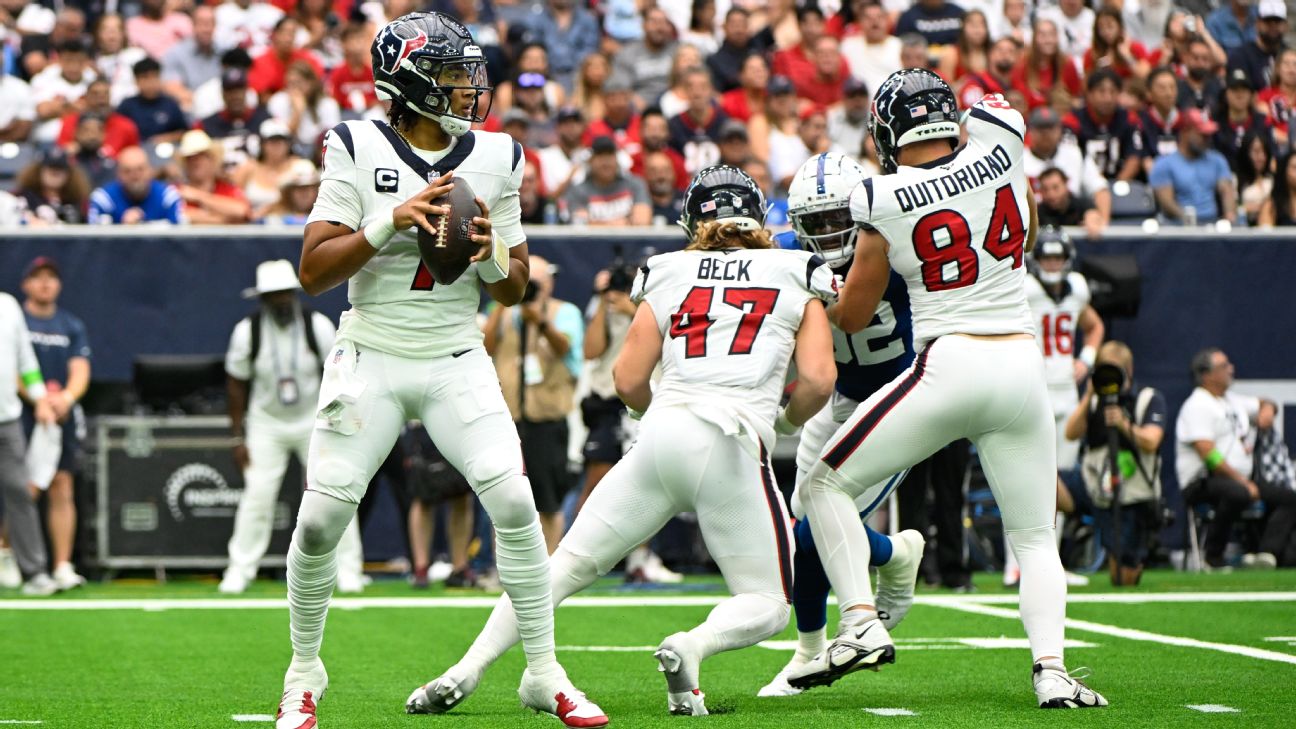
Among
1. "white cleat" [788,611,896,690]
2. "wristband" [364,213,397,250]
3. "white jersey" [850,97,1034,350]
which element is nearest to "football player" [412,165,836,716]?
"white cleat" [788,611,896,690]

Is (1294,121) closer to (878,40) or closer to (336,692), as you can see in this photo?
(878,40)

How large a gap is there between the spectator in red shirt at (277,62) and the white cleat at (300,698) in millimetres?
10484

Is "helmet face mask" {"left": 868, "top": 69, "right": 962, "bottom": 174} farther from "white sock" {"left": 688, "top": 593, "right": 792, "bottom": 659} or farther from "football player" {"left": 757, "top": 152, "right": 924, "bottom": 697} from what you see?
"white sock" {"left": 688, "top": 593, "right": 792, "bottom": 659}

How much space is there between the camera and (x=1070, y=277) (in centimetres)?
1159

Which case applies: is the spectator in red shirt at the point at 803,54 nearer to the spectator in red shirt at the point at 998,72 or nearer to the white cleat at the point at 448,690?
the spectator in red shirt at the point at 998,72

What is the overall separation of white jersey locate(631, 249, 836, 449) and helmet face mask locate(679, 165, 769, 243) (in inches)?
6.7

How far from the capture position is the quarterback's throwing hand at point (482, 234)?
200 inches

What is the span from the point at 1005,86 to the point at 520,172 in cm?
1036

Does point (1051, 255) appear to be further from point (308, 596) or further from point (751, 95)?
point (308, 596)

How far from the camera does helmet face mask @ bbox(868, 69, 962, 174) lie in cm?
595

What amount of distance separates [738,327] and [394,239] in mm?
1145

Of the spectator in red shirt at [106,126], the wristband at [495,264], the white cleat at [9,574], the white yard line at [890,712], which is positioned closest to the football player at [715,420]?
the white yard line at [890,712]

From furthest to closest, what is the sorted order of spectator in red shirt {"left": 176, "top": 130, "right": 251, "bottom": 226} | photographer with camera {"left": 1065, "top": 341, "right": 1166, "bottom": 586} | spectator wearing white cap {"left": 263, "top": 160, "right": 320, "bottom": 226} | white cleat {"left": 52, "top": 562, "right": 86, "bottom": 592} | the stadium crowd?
1. the stadium crowd
2. spectator in red shirt {"left": 176, "top": 130, "right": 251, "bottom": 226}
3. spectator wearing white cap {"left": 263, "top": 160, "right": 320, "bottom": 226}
4. white cleat {"left": 52, "top": 562, "right": 86, "bottom": 592}
5. photographer with camera {"left": 1065, "top": 341, "right": 1166, "bottom": 586}

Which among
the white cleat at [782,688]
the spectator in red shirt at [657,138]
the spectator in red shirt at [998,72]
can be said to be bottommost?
the white cleat at [782,688]
